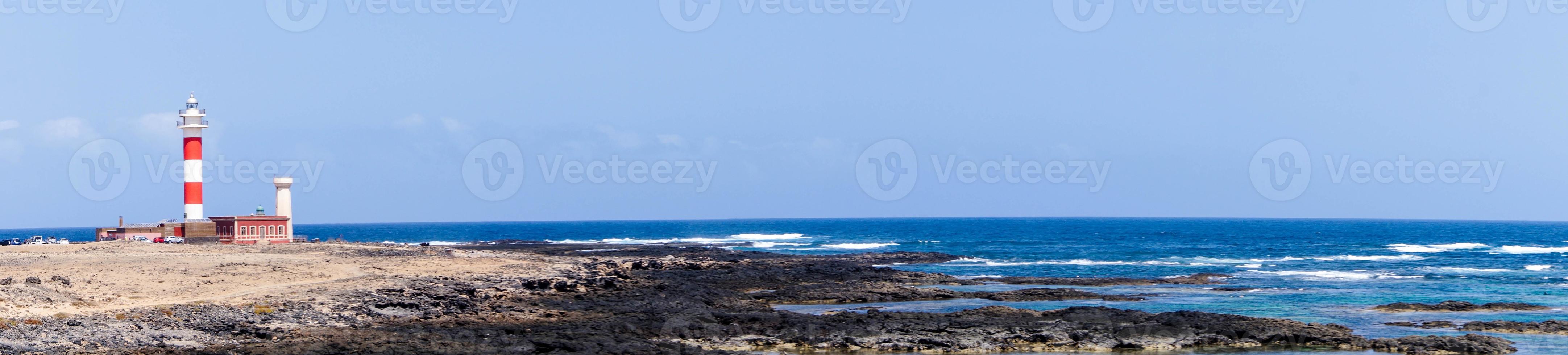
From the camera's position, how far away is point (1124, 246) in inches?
3014

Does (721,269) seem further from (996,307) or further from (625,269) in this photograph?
(996,307)

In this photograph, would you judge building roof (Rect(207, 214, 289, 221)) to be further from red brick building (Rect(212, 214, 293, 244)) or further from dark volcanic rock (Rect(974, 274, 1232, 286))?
dark volcanic rock (Rect(974, 274, 1232, 286))

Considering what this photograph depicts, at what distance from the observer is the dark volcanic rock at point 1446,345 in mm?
20688

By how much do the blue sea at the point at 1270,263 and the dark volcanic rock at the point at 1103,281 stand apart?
1112 millimetres

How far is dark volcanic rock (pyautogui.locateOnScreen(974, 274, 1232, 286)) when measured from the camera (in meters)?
39.0

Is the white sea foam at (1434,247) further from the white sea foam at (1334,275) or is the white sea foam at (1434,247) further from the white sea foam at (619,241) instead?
the white sea foam at (619,241)

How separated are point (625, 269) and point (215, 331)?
21127mm

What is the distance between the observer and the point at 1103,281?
40000 millimetres

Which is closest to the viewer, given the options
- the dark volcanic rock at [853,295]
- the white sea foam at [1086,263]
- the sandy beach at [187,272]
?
the sandy beach at [187,272]

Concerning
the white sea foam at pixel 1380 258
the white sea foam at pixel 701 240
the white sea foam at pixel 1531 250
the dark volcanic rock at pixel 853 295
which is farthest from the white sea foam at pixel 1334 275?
the white sea foam at pixel 701 240

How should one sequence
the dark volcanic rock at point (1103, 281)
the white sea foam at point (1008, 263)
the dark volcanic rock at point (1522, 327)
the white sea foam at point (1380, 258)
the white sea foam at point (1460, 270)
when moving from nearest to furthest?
the dark volcanic rock at point (1522, 327)
the dark volcanic rock at point (1103, 281)
the white sea foam at point (1460, 270)
the white sea foam at point (1008, 263)
the white sea foam at point (1380, 258)

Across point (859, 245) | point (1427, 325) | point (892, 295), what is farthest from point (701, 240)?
point (1427, 325)

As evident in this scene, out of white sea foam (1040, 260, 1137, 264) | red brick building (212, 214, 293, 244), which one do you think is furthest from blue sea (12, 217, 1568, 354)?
red brick building (212, 214, 293, 244)

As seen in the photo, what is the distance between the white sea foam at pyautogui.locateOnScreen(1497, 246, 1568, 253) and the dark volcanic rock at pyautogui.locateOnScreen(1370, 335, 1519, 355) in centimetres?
5160
